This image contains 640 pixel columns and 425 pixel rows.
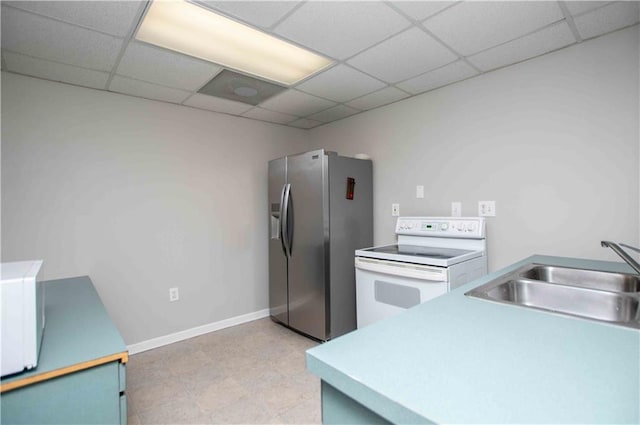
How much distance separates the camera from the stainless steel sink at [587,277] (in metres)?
1.39

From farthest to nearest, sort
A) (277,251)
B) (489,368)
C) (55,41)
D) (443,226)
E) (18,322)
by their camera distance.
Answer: (277,251) → (443,226) → (55,41) → (18,322) → (489,368)

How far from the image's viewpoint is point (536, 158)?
6.73ft

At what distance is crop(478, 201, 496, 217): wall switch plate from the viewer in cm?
226

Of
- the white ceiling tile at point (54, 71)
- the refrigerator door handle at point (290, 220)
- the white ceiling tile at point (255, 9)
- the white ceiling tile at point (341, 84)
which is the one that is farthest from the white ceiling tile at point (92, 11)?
the refrigerator door handle at point (290, 220)

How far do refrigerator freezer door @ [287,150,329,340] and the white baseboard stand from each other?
0.55 metres

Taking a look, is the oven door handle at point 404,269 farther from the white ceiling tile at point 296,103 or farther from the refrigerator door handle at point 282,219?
the white ceiling tile at point 296,103

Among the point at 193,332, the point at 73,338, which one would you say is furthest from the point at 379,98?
the point at 193,332

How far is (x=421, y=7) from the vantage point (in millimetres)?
1523

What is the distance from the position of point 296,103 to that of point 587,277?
2.44m

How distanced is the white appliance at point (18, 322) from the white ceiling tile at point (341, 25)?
1572mm

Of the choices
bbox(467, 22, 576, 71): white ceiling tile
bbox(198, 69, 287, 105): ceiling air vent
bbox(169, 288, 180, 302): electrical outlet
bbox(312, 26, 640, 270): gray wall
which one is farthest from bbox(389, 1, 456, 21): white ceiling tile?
bbox(169, 288, 180, 302): electrical outlet

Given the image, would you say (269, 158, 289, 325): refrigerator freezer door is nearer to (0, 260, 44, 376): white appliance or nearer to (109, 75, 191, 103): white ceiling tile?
(109, 75, 191, 103): white ceiling tile

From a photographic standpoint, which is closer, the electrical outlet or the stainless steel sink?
the stainless steel sink

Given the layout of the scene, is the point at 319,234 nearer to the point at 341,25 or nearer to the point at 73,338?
the point at 341,25
